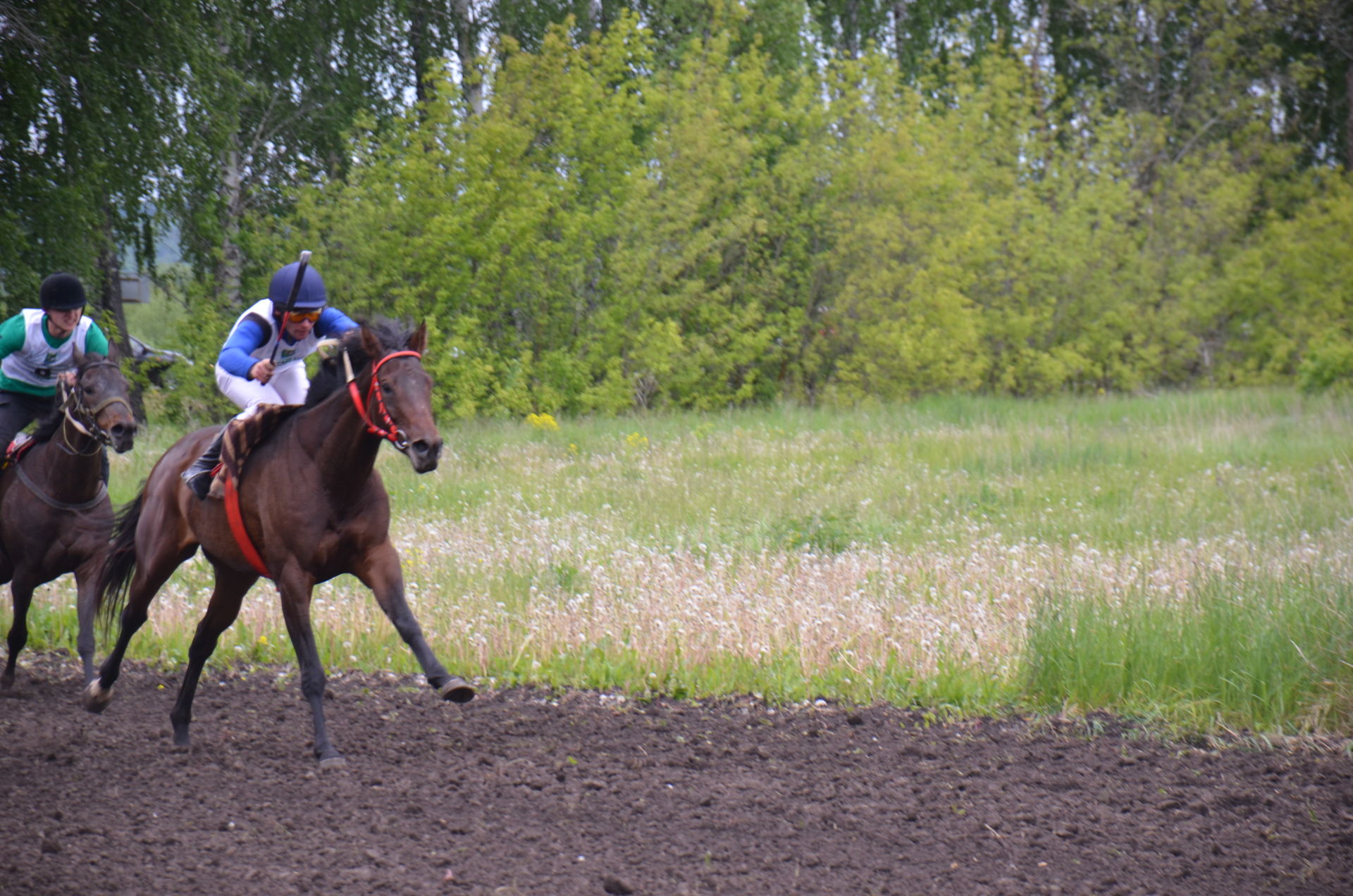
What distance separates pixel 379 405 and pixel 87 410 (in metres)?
3.04

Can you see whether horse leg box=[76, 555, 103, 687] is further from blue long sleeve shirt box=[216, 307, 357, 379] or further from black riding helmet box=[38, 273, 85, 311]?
blue long sleeve shirt box=[216, 307, 357, 379]

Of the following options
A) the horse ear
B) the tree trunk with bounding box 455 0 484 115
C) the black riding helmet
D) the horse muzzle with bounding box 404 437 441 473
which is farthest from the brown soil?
the tree trunk with bounding box 455 0 484 115

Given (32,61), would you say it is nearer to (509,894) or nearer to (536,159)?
(536,159)

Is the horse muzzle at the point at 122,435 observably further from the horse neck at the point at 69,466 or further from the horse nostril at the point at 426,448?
the horse nostril at the point at 426,448

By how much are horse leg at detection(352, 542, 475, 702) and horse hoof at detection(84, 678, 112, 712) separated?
1.91 meters

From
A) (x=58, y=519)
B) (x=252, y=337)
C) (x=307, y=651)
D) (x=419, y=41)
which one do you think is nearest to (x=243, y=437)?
(x=252, y=337)

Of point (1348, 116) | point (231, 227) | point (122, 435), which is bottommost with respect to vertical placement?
point (122, 435)

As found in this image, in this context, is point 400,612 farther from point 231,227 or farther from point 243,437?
point 231,227

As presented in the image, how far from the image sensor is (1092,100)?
33406 millimetres

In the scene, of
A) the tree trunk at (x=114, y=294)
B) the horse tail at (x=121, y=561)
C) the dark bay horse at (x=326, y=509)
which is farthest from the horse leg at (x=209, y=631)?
the tree trunk at (x=114, y=294)

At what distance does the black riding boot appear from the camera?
243 inches

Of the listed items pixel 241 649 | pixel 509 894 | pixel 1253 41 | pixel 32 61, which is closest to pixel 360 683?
pixel 241 649

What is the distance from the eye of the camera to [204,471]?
6.20m

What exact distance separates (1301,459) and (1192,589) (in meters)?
8.41
